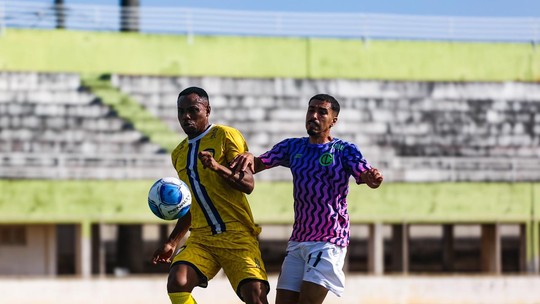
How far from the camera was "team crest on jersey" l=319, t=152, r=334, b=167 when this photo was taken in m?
9.56

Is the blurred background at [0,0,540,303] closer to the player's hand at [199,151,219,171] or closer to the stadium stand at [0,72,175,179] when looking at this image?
the stadium stand at [0,72,175,179]

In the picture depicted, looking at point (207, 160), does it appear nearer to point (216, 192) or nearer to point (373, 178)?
point (216, 192)

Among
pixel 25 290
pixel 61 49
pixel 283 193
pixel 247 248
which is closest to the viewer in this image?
pixel 247 248

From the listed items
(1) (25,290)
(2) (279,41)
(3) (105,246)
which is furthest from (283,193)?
(3) (105,246)

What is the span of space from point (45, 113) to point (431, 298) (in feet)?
37.2

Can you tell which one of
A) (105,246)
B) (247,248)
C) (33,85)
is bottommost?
(105,246)

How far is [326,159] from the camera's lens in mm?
9578

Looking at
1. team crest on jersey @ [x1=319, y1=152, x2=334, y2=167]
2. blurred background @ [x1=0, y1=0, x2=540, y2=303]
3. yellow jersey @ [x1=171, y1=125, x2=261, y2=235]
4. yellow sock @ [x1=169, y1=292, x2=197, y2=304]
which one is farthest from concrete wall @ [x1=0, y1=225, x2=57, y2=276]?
team crest on jersey @ [x1=319, y1=152, x2=334, y2=167]

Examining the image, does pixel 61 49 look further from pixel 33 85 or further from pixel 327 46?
pixel 327 46

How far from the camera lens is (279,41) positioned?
109 ft

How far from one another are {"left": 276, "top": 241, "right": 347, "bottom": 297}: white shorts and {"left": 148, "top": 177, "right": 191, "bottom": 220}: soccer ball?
93 centimetres

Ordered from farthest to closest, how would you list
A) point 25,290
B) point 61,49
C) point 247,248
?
point 61,49
point 25,290
point 247,248

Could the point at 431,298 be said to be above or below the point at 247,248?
below

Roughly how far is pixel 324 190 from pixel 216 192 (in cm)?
85
